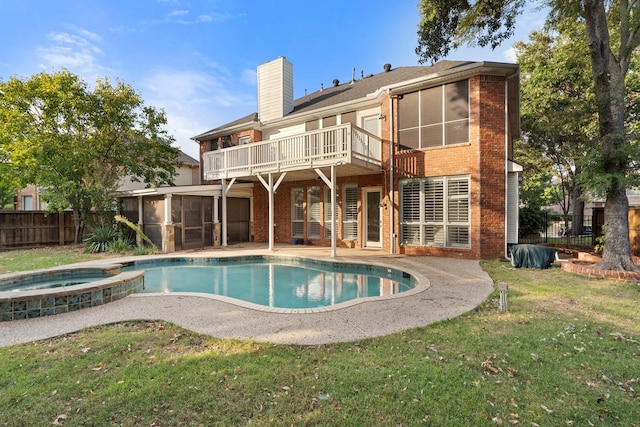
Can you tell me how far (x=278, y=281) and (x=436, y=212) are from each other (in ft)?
19.0

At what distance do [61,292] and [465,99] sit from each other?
1106 cm

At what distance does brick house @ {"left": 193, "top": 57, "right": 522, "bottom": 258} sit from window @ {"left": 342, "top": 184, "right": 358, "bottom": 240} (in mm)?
42

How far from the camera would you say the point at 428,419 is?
220 cm

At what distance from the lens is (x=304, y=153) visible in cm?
1091

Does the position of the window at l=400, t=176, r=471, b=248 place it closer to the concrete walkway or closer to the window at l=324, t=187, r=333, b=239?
the window at l=324, t=187, r=333, b=239

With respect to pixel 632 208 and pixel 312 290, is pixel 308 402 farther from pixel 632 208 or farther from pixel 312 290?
pixel 632 208

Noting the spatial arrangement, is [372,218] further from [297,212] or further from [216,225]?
[216,225]

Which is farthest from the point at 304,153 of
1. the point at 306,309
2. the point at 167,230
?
the point at 306,309

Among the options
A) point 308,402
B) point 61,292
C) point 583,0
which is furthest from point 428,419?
point 583,0

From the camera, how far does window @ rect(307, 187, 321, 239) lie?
44.4ft

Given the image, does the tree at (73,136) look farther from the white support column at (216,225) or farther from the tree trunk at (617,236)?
the tree trunk at (617,236)

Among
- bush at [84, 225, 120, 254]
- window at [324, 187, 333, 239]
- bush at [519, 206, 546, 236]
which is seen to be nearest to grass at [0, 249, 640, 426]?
window at [324, 187, 333, 239]

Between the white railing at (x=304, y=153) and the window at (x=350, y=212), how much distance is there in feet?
6.10

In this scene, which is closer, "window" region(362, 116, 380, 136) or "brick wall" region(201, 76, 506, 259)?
"brick wall" region(201, 76, 506, 259)
